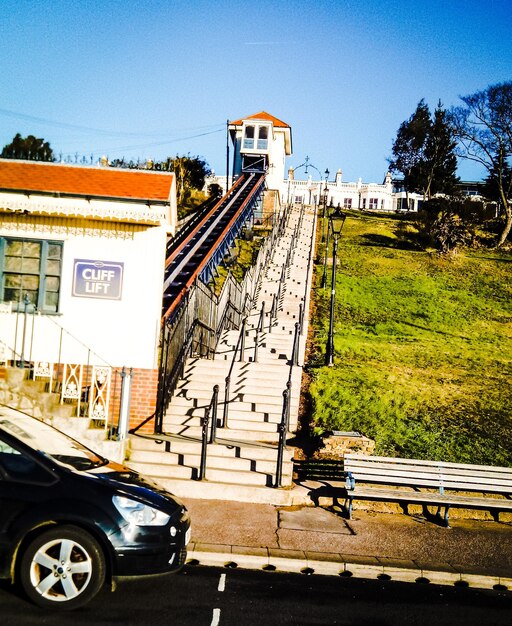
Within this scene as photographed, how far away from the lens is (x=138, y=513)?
6.00 meters

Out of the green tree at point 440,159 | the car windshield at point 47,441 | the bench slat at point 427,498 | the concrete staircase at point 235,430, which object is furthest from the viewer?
the green tree at point 440,159

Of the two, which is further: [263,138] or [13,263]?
[263,138]

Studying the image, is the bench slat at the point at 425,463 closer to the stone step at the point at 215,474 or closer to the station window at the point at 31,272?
the stone step at the point at 215,474

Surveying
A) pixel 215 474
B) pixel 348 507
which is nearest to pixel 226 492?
pixel 215 474

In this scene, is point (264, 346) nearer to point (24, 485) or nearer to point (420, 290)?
point (24, 485)

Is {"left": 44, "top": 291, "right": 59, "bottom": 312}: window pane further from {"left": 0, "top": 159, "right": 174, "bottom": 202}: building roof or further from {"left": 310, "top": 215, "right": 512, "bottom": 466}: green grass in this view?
{"left": 310, "top": 215, "right": 512, "bottom": 466}: green grass

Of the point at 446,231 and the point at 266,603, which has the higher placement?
the point at 446,231

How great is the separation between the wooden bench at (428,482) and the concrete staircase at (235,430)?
3.56 feet

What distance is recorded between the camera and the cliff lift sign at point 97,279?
11891 millimetres

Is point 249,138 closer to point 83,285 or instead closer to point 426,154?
point 426,154

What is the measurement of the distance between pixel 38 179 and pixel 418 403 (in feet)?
32.7

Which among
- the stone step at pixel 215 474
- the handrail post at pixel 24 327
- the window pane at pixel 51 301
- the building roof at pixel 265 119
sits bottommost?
the stone step at pixel 215 474

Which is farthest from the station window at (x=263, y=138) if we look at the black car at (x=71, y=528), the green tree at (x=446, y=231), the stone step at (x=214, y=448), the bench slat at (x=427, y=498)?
the black car at (x=71, y=528)

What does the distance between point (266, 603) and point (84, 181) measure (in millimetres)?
8667
